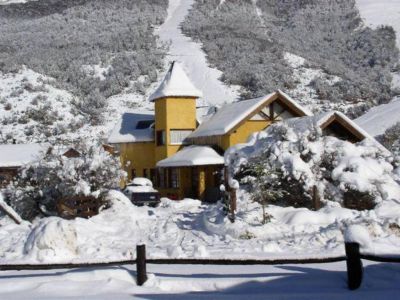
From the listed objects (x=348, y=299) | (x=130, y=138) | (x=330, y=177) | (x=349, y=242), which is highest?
(x=130, y=138)

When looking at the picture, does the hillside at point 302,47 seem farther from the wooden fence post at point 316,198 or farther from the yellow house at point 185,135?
the wooden fence post at point 316,198

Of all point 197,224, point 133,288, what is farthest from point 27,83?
point 133,288

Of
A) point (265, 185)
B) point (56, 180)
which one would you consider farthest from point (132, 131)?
point (265, 185)

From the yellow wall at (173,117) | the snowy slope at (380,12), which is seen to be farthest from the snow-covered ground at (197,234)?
the snowy slope at (380,12)

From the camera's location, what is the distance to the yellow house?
3028 centimetres

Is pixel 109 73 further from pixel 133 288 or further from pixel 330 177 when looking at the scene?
pixel 133 288

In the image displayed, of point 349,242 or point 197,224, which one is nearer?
point 349,242

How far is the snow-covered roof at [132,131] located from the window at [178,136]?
216 centimetres

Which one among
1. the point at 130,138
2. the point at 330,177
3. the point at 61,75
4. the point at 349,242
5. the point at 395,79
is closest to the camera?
the point at 349,242

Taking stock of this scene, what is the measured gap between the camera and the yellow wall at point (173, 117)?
33.6 metres

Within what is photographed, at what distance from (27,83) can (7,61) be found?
7.67 meters

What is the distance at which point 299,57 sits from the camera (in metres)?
72.7

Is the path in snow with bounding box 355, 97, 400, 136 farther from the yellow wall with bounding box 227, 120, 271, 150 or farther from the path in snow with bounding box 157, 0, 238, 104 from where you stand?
the path in snow with bounding box 157, 0, 238, 104

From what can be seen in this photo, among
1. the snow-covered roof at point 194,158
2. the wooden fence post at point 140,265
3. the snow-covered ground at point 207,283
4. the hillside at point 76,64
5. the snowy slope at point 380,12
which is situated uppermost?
the snowy slope at point 380,12
